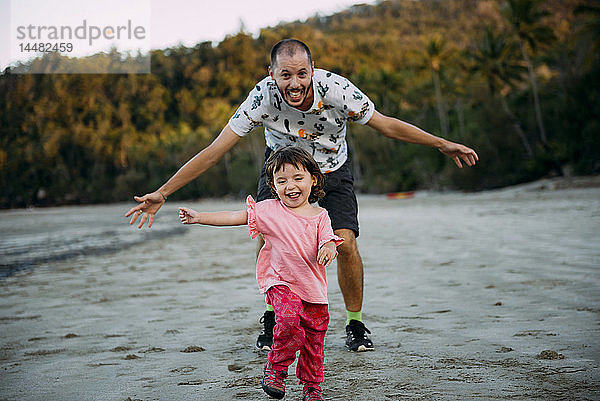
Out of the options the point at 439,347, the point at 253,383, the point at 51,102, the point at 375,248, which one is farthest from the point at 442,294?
the point at 51,102

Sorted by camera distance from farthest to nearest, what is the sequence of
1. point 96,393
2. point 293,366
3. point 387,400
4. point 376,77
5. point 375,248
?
point 376,77
point 375,248
point 293,366
point 96,393
point 387,400

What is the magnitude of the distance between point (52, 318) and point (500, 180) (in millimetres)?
28389

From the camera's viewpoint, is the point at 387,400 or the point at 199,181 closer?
the point at 387,400

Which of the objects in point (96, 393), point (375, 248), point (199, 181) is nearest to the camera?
point (96, 393)

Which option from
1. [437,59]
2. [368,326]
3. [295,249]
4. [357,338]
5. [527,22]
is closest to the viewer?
[295,249]

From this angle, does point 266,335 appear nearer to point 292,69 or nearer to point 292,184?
point 292,184

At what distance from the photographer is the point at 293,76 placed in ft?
10.0

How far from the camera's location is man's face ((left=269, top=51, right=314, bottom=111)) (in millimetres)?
3025

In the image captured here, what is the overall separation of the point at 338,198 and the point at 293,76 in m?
0.81

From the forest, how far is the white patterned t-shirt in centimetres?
2472

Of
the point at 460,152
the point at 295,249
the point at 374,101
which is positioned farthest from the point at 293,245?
the point at 374,101

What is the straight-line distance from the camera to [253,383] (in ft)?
9.37

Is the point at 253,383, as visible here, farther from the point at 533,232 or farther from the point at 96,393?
the point at 533,232

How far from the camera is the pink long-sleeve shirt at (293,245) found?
8.82ft
